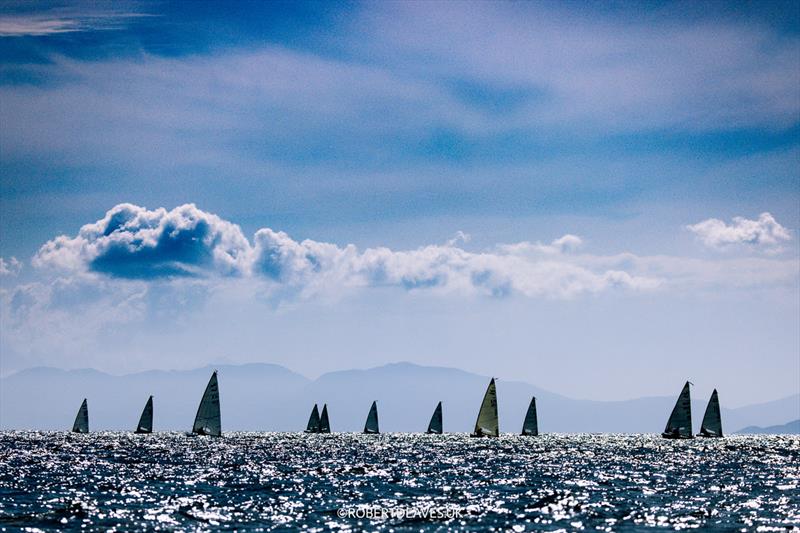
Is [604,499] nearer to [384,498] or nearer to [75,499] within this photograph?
[384,498]

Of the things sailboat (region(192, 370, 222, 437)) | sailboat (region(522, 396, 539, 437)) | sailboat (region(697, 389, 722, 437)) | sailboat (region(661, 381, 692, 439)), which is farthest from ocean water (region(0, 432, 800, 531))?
sailboat (region(522, 396, 539, 437))

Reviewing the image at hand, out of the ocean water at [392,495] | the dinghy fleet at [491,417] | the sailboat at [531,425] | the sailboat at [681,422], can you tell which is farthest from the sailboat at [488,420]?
the ocean water at [392,495]

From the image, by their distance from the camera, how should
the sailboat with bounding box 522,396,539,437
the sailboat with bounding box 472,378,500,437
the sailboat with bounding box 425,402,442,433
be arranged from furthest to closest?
1. the sailboat with bounding box 425,402,442,433
2. the sailboat with bounding box 522,396,539,437
3. the sailboat with bounding box 472,378,500,437

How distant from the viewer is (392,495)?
189ft

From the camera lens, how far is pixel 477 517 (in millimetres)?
46500

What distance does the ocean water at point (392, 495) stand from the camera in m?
44.6

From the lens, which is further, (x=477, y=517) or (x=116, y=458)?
(x=116, y=458)

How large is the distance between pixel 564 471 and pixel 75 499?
47043 millimetres

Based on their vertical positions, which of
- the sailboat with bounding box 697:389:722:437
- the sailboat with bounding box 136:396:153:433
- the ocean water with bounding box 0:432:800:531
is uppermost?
the sailboat with bounding box 136:396:153:433

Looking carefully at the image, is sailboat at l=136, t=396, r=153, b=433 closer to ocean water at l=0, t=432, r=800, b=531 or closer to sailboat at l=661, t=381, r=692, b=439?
ocean water at l=0, t=432, r=800, b=531

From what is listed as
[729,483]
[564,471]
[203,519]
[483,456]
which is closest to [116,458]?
[483,456]

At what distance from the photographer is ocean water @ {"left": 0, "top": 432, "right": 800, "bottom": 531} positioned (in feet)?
146

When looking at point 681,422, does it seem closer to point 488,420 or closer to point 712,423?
point 712,423

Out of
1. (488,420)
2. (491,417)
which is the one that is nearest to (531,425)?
(488,420)
